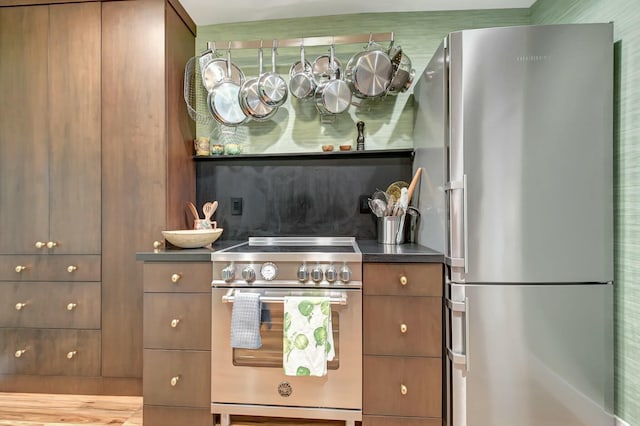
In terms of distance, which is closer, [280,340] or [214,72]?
[280,340]

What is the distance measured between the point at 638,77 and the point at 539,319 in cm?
112

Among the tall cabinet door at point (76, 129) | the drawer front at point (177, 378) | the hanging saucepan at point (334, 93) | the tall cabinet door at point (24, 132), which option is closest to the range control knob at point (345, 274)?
the drawer front at point (177, 378)

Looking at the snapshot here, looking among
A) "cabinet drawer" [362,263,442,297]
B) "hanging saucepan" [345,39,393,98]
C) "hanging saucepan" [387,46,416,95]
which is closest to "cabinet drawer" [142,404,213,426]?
"cabinet drawer" [362,263,442,297]

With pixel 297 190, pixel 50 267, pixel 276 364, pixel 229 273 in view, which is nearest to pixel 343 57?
pixel 297 190

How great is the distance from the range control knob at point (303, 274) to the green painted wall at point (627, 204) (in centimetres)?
143

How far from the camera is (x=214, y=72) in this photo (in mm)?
2115

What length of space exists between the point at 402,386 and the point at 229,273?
997mm

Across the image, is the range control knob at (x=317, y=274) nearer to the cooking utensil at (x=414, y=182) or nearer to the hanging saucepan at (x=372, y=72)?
the cooking utensil at (x=414, y=182)

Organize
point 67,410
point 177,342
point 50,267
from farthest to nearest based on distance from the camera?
point 50,267 → point 67,410 → point 177,342

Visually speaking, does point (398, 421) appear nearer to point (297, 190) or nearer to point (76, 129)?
point (297, 190)

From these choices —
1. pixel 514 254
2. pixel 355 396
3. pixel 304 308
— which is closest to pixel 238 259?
pixel 304 308

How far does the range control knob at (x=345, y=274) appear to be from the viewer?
1447mm

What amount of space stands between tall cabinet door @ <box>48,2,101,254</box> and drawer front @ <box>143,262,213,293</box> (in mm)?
600

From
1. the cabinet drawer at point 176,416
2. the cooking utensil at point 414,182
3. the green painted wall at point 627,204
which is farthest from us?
the cooking utensil at point 414,182
